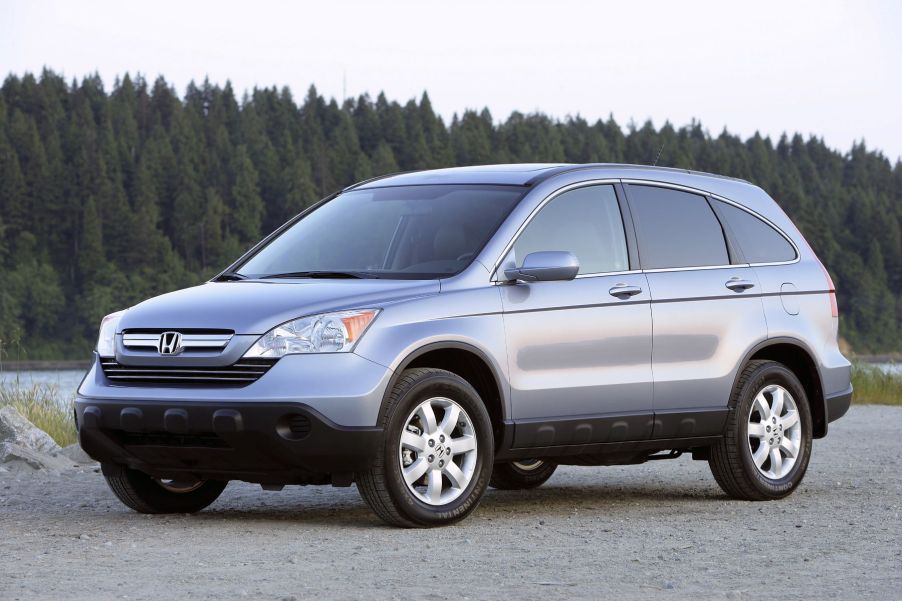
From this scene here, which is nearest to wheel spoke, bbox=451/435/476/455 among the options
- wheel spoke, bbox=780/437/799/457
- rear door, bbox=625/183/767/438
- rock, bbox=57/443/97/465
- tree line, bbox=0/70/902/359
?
rear door, bbox=625/183/767/438

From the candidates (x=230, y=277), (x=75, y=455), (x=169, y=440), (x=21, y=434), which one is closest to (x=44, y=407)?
(x=21, y=434)

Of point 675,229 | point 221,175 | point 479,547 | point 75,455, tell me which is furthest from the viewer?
point 221,175

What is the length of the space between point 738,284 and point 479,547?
3.03 metres

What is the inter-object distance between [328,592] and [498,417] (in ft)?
8.00

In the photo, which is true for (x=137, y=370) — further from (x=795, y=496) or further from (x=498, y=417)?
(x=795, y=496)

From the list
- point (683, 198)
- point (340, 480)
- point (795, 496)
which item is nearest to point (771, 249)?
point (683, 198)

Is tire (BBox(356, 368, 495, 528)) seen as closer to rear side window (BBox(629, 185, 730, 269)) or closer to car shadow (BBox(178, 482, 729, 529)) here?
car shadow (BBox(178, 482, 729, 529))

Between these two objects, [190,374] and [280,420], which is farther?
[190,374]

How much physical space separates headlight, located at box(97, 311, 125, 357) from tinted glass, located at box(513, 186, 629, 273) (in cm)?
217

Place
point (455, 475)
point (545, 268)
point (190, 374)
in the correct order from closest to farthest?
point (190, 374), point (455, 475), point (545, 268)

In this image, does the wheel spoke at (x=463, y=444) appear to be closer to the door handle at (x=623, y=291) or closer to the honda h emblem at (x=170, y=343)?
the door handle at (x=623, y=291)

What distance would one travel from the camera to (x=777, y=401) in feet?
31.9

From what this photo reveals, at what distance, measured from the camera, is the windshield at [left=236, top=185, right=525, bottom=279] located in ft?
27.4

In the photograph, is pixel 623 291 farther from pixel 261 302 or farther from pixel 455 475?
pixel 261 302
